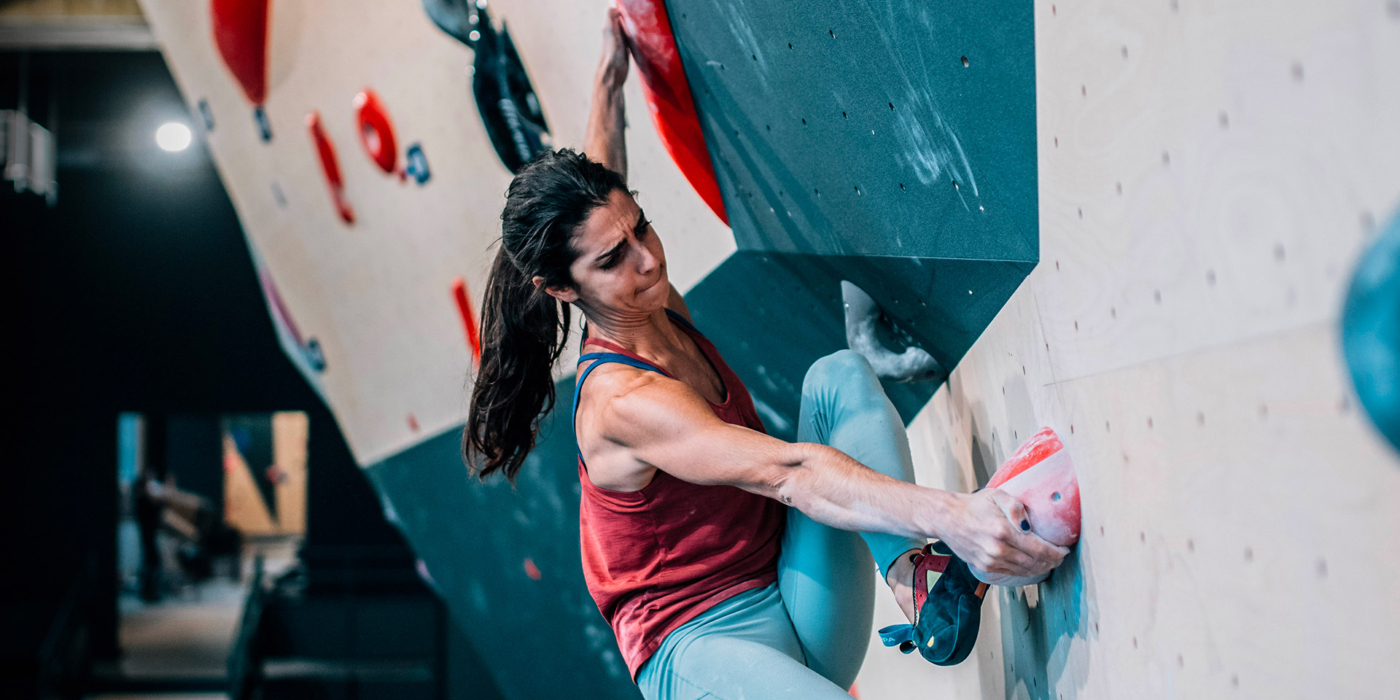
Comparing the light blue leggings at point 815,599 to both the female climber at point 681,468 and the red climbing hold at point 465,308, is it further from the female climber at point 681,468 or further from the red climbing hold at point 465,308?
the red climbing hold at point 465,308

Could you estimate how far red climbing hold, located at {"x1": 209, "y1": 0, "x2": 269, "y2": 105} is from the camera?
2.98 metres

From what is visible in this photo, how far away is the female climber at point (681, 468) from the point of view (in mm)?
1158

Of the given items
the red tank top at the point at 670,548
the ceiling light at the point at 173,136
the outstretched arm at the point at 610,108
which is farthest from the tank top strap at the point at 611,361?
the ceiling light at the point at 173,136

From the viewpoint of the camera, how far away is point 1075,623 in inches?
42.5

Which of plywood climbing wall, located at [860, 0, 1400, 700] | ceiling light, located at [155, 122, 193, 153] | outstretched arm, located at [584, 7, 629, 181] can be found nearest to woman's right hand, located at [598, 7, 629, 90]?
outstretched arm, located at [584, 7, 629, 181]

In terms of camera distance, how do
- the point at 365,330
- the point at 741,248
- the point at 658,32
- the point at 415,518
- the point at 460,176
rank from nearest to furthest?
1. the point at 658,32
2. the point at 741,248
3. the point at 460,176
4. the point at 365,330
5. the point at 415,518

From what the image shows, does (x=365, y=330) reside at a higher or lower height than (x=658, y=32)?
lower

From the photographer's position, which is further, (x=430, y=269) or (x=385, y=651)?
(x=385, y=651)

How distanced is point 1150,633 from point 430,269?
2.37m

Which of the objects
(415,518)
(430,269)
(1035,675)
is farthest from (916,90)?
(415,518)

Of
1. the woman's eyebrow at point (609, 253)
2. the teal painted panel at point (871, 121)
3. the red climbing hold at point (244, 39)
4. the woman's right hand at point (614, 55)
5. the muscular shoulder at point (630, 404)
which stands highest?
the red climbing hold at point (244, 39)

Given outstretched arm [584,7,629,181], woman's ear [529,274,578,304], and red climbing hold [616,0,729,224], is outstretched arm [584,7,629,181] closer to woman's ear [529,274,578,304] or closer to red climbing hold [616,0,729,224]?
red climbing hold [616,0,729,224]

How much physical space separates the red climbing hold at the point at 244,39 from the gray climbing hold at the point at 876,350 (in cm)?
212

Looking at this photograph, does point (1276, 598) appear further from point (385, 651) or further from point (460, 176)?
point (385, 651)
